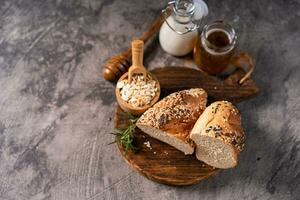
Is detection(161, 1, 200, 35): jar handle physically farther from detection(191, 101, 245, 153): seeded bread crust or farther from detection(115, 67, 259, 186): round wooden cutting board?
detection(191, 101, 245, 153): seeded bread crust

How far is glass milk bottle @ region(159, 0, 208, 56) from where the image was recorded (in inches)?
68.3

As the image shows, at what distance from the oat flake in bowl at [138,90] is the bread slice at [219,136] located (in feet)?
0.69

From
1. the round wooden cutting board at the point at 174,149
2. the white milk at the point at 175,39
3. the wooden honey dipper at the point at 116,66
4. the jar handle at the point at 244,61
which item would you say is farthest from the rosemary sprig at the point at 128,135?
the jar handle at the point at 244,61

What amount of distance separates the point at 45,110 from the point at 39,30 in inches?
14.1

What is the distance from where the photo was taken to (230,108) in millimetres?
1649

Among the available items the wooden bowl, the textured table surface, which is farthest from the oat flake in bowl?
the textured table surface

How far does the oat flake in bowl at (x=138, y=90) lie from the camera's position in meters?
1.71

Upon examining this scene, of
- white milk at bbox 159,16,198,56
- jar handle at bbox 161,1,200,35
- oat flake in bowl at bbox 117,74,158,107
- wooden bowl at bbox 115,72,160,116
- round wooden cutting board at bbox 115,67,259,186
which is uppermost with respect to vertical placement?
jar handle at bbox 161,1,200,35

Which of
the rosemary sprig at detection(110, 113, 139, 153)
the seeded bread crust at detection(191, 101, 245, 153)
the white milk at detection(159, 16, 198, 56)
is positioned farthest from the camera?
the white milk at detection(159, 16, 198, 56)

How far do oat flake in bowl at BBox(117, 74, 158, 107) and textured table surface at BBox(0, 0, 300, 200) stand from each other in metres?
0.15

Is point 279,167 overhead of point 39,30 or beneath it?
beneath

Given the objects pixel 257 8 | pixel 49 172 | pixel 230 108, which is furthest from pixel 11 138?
pixel 257 8

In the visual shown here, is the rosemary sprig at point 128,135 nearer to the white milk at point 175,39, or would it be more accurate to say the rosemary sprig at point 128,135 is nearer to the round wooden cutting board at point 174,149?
the round wooden cutting board at point 174,149

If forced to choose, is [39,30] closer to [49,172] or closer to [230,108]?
[49,172]
